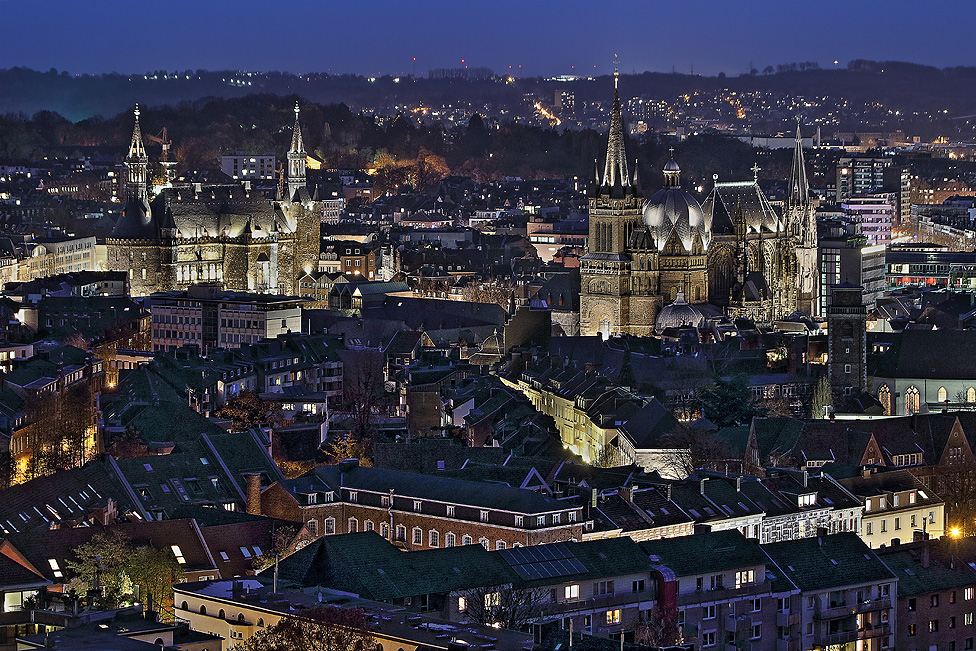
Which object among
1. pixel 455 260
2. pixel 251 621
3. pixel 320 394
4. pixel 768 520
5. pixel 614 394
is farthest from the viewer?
pixel 455 260

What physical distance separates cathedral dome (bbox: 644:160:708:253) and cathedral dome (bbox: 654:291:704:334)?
3906 millimetres

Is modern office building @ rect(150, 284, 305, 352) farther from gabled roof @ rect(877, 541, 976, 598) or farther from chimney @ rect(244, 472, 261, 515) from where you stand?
gabled roof @ rect(877, 541, 976, 598)

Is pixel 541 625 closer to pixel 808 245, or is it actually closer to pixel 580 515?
pixel 580 515

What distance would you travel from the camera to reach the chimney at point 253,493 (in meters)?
62.8

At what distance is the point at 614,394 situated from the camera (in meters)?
79.9

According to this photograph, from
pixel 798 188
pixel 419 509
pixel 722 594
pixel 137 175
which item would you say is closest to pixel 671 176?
pixel 798 188

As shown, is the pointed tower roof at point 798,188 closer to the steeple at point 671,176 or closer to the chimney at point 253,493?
the steeple at point 671,176

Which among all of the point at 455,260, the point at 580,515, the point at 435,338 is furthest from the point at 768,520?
the point at 455,260

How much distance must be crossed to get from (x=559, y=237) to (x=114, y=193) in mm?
40385

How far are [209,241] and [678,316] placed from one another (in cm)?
2860

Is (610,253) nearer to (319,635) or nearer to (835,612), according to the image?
(835,612)

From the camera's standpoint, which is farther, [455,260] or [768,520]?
[455,260]

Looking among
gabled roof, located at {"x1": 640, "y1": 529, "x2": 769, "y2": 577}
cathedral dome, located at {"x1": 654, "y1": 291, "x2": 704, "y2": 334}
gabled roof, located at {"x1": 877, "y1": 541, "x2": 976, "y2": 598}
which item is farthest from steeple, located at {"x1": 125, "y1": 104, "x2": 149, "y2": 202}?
gabled roof, located at {"x1": 640, "y1": 529, "x2": 769, "y2": 577}

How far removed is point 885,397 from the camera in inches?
3465
